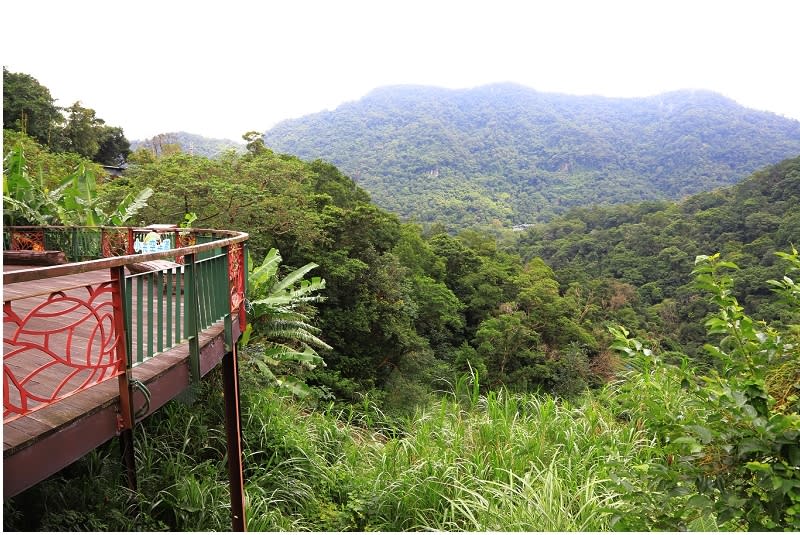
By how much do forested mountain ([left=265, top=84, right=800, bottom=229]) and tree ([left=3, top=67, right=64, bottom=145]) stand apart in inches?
2248

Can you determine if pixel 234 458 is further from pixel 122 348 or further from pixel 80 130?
pixel 80 130

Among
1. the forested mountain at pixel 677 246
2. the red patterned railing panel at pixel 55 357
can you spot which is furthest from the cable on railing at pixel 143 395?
the forested mountain at pixel 677 246

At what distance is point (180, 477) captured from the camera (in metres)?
5.26

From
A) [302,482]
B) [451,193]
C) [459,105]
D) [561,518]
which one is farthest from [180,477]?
[459,105]

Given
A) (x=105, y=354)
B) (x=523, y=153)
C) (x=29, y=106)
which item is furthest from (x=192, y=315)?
(x=523, y=153)

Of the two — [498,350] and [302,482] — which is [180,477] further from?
[498,350]

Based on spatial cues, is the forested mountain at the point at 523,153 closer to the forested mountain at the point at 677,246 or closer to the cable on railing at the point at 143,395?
the forested mountain at the point at 677,246

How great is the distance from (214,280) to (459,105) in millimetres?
184065

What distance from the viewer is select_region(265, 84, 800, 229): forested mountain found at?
3720 inches

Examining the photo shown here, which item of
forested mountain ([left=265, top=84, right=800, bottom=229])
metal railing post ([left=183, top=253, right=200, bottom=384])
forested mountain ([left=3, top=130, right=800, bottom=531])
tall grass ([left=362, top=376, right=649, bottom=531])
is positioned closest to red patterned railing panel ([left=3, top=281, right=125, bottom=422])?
metal railing post ([left=183, top=253, right=200, bottom=384])

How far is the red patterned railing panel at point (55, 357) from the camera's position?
2047 millimetres

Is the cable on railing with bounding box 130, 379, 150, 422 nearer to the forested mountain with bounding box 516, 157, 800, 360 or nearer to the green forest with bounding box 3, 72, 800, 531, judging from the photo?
the green forest with bounding box 3, 72, 800, 531

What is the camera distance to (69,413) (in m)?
2.40

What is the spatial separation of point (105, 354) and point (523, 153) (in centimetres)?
13194
